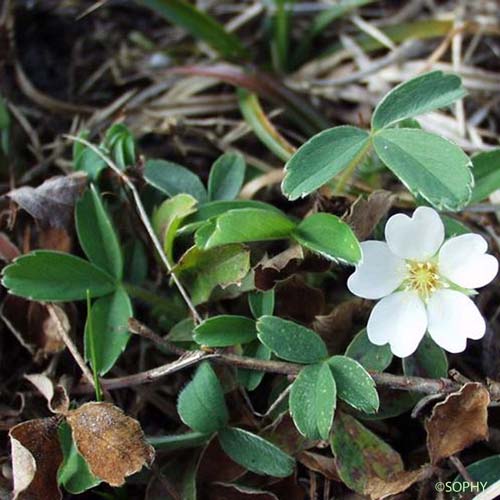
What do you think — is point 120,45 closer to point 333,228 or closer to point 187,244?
point 187,244

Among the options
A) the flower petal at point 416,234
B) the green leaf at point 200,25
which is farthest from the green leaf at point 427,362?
the green leaf at point 200,25

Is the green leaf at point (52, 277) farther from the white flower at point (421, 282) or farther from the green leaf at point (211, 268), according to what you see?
the white flower at point (421, 282)

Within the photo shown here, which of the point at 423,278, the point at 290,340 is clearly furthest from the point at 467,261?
the point at 290,340

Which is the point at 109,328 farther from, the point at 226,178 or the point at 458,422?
the point at 458,422

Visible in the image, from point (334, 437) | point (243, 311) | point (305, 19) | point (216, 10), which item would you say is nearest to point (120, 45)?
point (216, 10)

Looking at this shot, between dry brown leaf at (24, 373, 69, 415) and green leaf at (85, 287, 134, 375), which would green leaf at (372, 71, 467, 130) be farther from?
dry brown leaf at (24, 373, 69, 415)
